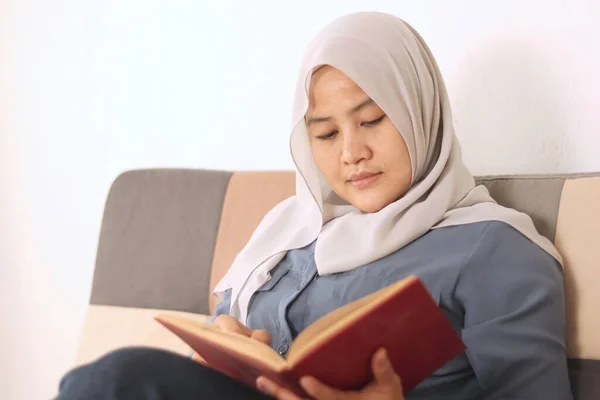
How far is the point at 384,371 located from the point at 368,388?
5 centimetres

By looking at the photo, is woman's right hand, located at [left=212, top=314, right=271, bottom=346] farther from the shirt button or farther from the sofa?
the sofa

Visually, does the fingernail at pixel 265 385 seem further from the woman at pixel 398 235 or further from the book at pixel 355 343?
the woman at pixel 398 235

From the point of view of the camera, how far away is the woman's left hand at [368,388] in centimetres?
64

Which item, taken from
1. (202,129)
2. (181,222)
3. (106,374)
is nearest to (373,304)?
(106,374)

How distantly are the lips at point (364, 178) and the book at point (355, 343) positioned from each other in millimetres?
369

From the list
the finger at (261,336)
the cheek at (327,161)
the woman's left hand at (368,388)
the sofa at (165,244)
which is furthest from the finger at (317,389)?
the sofa at (165,244)

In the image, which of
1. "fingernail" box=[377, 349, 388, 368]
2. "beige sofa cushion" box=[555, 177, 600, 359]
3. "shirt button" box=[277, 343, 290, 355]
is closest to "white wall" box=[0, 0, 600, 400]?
"beige sofa cushion" box=[555, 177, 600, 359]

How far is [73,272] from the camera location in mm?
1997

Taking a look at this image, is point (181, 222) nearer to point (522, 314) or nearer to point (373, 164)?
point (373, 164)

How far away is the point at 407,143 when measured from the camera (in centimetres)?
98

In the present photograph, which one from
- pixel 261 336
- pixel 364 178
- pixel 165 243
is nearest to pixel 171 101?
pixel 165 243

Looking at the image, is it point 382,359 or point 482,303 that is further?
point 482,303

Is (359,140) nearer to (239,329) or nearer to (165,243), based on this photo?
(239,329)

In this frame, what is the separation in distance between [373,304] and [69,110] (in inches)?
64.4
